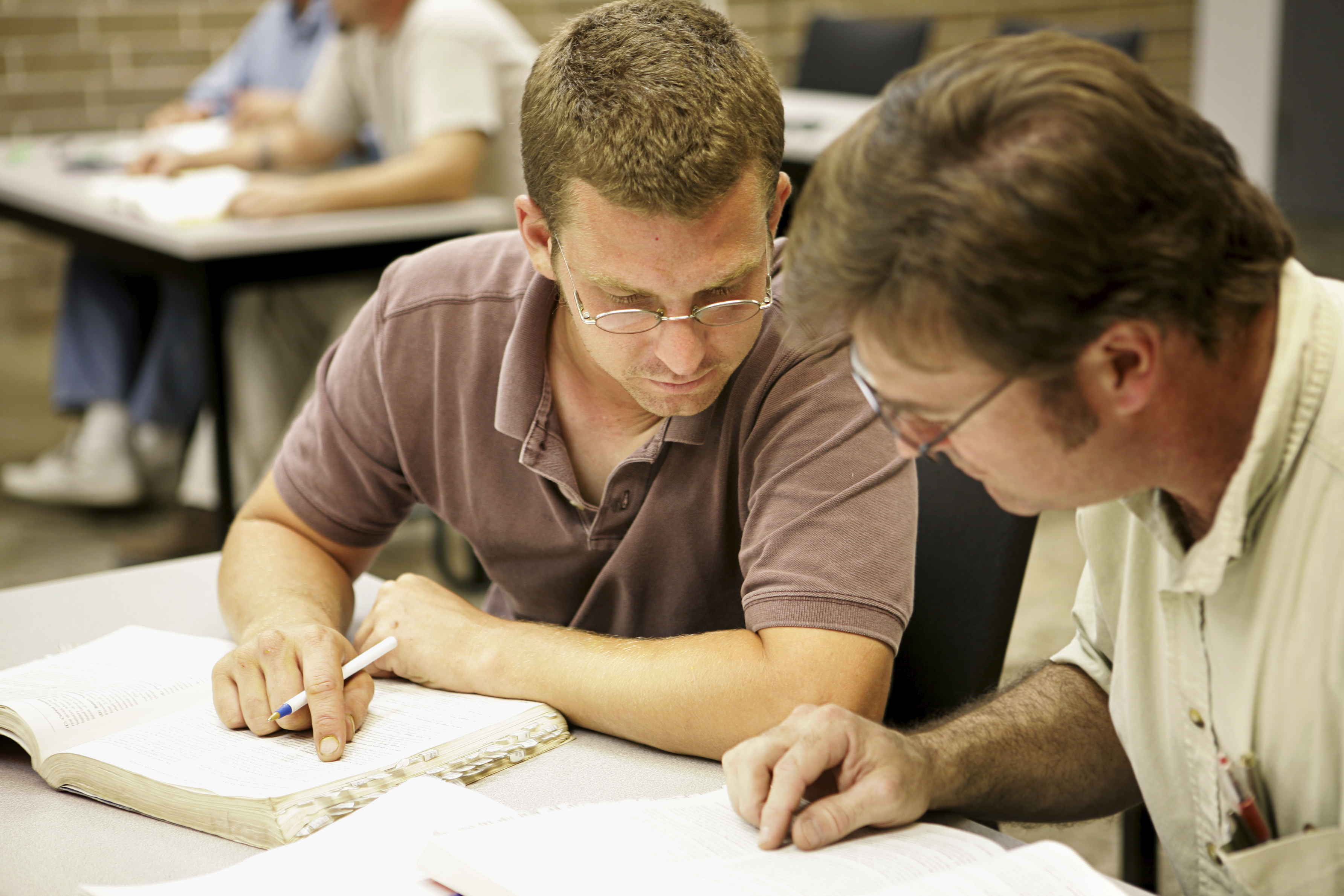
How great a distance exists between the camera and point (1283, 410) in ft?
2.62

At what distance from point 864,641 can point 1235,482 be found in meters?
0.38

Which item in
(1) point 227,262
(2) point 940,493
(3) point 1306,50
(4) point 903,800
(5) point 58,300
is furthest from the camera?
(3) point 1306,50

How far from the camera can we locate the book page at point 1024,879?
31.1 inches

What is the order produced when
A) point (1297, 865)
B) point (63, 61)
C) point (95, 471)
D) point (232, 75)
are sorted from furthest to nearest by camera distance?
point (63, 61) < point (232, 75) < point (95, 471) < point (1297, 865)

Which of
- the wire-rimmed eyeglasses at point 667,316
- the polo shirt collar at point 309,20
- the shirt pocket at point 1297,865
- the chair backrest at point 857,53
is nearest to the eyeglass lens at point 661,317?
the wire-rimmed eyeglasses at point 667,316

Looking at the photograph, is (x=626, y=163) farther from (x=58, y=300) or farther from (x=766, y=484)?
(x=58, y=300)

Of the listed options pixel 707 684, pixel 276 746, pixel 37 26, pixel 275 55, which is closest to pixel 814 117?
pixel 275 55

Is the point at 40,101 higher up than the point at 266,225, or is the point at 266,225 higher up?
the point at 40,101

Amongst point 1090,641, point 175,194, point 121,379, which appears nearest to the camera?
point 1090,641

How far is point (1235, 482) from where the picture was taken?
81cm

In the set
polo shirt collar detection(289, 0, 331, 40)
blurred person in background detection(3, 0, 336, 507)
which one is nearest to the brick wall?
polo shirt collar detection(289, 0, 331, 40)

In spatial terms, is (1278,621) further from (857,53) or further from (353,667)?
(857,53)

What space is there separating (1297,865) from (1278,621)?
158 mm

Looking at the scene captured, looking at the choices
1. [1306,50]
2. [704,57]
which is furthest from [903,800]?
[1306,50]
